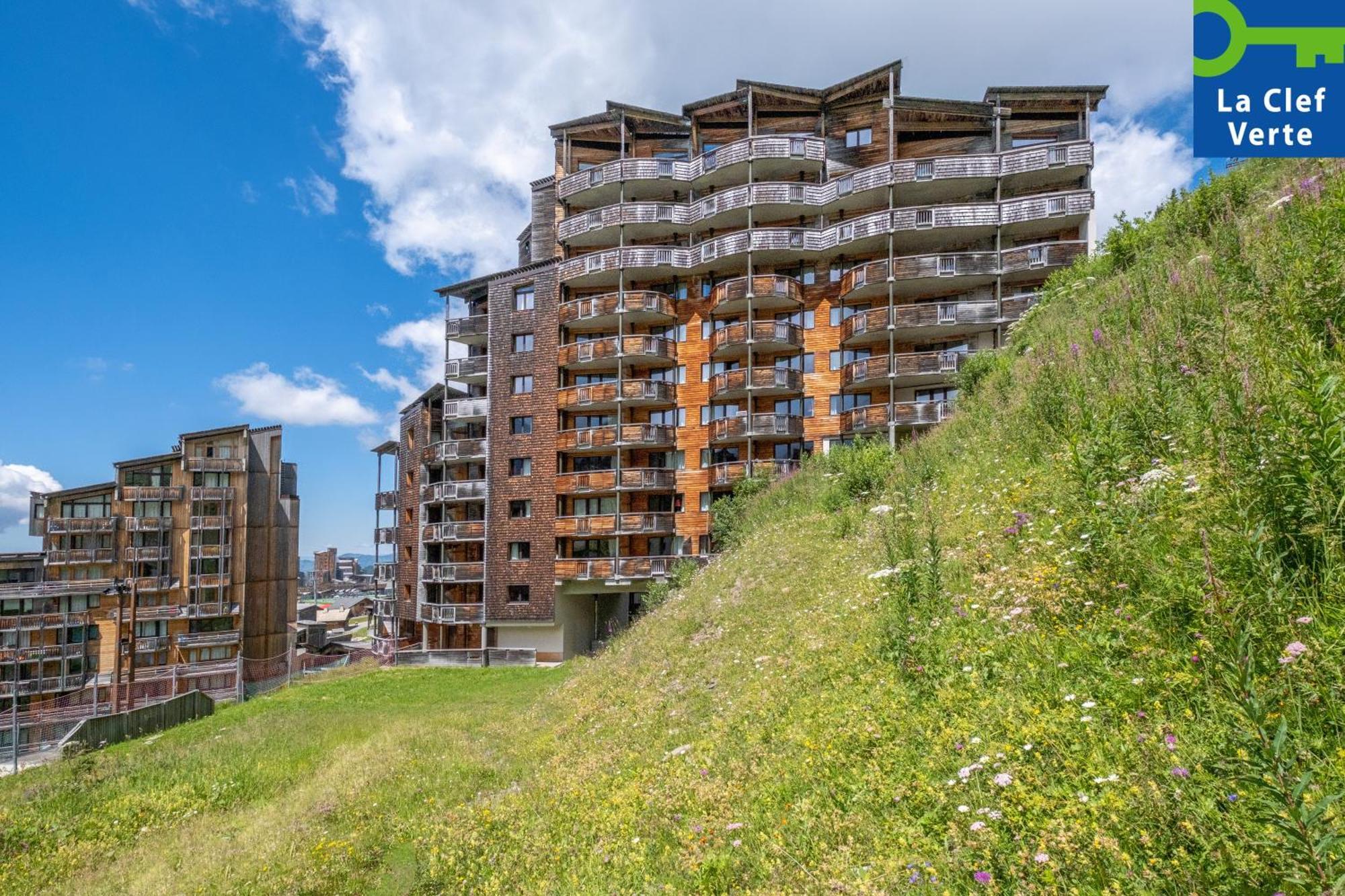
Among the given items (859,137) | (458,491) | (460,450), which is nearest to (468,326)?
(460,450)

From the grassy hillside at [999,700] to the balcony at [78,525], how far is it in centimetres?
4542

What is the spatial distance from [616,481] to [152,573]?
42.7 m

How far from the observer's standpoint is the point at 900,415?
3091cm

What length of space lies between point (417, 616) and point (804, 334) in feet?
97.6

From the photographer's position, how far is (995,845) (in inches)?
135

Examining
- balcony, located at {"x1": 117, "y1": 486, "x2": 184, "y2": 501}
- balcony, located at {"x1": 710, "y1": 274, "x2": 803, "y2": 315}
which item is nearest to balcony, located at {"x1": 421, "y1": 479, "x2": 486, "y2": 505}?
balcony, located at {"x1": 710, "y1": 274, "x2": 803, "y2": 315}

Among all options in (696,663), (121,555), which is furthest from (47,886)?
(121,555)

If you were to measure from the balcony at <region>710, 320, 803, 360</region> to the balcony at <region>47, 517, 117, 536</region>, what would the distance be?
167 ft

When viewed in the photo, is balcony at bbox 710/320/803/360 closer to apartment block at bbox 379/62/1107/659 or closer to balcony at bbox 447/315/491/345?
apartment block at bbox 379/62/1107/659

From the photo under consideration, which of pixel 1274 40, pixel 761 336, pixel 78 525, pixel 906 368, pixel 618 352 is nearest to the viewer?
pixel 1274 40

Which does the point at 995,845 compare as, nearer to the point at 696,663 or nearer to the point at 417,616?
the point at 696,663

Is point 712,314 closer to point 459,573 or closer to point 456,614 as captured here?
point 459,573

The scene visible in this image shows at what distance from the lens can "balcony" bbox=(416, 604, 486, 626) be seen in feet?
115

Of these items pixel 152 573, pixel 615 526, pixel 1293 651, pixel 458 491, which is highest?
pixel 458 491
